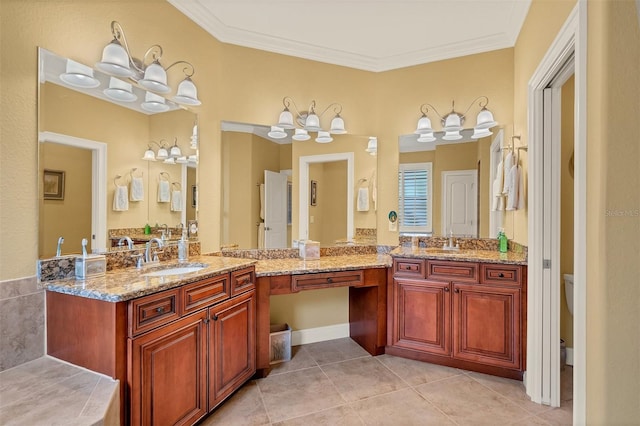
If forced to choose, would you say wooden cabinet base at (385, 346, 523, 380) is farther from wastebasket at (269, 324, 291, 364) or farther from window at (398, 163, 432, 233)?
window at (398, 163, 432, 233)

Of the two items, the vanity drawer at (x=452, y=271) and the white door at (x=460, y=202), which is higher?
the white door at (x=460, y=202)

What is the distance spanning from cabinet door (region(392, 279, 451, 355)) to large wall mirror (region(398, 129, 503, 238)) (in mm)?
649

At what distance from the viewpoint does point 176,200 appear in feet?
7.96

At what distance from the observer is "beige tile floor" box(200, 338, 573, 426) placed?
6.46 feet

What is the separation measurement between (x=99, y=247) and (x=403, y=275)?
7.24ft

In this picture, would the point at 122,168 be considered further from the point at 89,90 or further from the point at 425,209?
the point at 425,209

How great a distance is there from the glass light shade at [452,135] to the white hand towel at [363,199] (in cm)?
89

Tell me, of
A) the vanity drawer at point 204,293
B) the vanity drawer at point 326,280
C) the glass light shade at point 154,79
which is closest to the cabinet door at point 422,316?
the vanity drawer at point 326,280

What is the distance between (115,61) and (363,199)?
7.17 feet

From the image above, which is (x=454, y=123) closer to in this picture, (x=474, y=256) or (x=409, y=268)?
(x=474, y=256)

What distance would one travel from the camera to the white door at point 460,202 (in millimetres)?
3018

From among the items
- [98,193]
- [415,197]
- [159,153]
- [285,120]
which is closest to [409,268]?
[415,197]

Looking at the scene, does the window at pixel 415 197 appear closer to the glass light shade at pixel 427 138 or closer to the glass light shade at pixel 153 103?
the glass light shade at pixel 427 138

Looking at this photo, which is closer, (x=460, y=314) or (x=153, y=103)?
(x=153, y=103)
